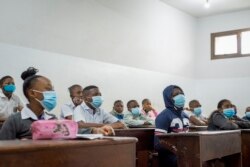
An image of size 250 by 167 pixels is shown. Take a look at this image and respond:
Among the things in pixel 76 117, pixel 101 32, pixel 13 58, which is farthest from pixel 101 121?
pixel 101 32

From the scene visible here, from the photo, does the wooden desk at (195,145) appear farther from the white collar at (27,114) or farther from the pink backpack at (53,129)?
the pink backpack at (53,129)

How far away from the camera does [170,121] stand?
3029mm

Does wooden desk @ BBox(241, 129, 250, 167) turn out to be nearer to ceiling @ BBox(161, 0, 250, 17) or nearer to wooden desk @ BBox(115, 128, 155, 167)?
wooden desk @ BBox(115, 128, 155, 167)

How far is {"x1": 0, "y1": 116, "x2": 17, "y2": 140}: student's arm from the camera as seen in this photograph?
1.91 metres

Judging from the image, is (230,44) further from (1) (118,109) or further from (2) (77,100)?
(2) (77,100)

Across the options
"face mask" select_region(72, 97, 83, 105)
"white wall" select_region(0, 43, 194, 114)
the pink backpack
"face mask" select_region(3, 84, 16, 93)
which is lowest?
the pink backpack

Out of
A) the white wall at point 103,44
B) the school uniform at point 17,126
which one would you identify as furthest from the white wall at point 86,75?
the school uniform at point 17,126

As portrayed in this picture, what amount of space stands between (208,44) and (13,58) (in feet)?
19.4

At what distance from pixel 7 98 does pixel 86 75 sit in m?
1.77

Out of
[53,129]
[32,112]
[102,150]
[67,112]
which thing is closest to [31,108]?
[32,112]

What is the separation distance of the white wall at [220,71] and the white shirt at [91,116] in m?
5.75

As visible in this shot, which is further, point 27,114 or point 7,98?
point 7,98

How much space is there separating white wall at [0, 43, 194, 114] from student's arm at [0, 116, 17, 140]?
3085 mm

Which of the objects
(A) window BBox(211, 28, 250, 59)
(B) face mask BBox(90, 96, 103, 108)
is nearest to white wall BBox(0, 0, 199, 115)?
(A) window BBox(211, 28, 250, 59)
